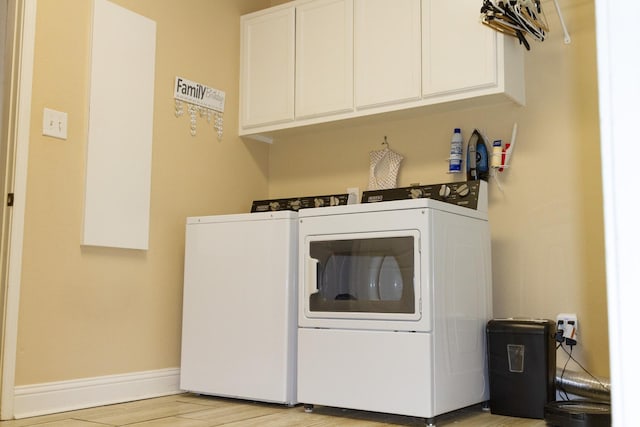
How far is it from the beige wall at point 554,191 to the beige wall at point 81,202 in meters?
1.37

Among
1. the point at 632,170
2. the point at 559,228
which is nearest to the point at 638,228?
the point at 632,170

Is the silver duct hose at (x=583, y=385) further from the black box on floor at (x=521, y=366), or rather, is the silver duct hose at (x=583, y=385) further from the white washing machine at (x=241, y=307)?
the white washing machine at (x=241, y=307)

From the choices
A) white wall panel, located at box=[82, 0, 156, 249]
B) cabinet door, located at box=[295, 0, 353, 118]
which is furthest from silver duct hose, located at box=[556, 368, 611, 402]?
white wall panel, located at box=[82, 0, 156, 249]

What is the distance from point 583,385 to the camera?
2.73 meters

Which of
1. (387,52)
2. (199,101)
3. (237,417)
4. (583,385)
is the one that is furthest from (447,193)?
(199,101)

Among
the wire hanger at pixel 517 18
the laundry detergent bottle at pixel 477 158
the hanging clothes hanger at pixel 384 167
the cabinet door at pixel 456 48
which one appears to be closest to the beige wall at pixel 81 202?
the hanging clothes hanger at pixel 384 167

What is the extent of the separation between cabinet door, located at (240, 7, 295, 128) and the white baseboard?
5.13 feet

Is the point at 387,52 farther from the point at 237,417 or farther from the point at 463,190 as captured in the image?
the point at 237,417

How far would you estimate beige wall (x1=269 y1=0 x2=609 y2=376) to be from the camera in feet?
9.68

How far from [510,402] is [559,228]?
34.2 inches

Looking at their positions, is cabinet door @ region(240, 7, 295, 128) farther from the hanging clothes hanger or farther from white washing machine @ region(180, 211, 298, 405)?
white washing machine @ region(180, 211, 298, 405)

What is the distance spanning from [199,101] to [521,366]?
224cm

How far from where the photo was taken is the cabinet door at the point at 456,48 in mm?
2994

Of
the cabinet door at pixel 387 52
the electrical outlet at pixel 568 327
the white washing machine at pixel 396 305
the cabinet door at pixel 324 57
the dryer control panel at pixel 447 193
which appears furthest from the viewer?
the cabinet door at pixel 324 57
